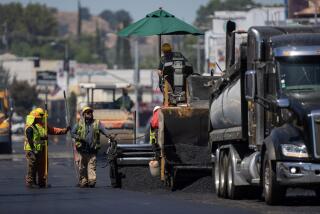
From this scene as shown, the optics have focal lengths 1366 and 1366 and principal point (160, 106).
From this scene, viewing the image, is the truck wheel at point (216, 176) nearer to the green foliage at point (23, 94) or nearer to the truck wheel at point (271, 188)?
the truck wheel at point (271, 188)

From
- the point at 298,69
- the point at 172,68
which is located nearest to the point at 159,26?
the point at 172,68

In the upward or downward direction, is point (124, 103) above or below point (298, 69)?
below

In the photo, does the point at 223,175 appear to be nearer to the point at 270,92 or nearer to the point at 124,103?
the point at 270,92

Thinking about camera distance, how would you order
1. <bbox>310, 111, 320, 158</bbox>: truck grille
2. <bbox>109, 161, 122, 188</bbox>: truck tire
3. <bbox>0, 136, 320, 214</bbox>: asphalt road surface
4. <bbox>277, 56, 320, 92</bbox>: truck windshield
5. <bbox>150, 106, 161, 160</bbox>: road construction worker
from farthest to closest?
<bbox>109, 161, 122, 188</bbox>: truck tire < <bbox>150, 106, 161, 160</bbox>: road construction worker < <bbox>277, 56, 320, 92</bbox>: truck windshield < <bbox>310, 111, 320, 158</bbox>: truck grille < <bbox>0, 136, 320, 214</bbox>: asphalt road surface

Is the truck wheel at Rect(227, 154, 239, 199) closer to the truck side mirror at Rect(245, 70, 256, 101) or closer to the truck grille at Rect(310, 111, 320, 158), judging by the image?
the truck side mirror at Rect(245, 70, 256, 101)

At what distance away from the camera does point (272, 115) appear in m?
20.1

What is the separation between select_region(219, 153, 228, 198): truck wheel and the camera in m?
22.2

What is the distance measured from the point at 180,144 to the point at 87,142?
243 centimetres

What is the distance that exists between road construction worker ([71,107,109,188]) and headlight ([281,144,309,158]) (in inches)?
312

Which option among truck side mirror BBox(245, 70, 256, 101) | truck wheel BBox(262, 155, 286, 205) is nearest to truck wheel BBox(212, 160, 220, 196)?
truck side mirror BBox(245, 70, 256, 101)

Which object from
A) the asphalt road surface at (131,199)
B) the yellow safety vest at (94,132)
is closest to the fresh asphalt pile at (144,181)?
the asphalt road surface at (131,199)

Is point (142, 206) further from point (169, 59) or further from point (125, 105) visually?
point (125, 105)

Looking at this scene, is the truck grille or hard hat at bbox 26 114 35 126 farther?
hard hat at bbox 26 114 35 126

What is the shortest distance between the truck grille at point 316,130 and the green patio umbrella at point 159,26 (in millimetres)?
10171
